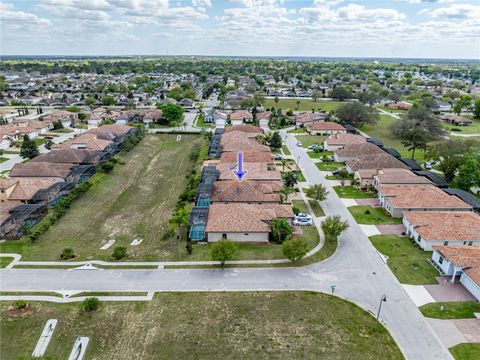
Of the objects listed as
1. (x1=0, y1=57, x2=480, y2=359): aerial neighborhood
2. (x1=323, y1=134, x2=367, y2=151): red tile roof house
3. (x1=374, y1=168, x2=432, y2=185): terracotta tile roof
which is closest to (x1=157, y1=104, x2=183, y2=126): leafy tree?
(x1=0, y1=57, x2=480, y2=359): aerial neighborhood

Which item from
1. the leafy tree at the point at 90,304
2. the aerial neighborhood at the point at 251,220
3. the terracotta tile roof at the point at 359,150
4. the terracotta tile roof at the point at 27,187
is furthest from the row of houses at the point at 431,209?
the terracotta tile roof at the point at 27,187

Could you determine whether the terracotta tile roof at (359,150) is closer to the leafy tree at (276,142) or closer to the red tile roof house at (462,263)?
the leafy tree at (276,142)

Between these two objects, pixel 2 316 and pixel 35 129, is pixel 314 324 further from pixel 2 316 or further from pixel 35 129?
pixel 35 129

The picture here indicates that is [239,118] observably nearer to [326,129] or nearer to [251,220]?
[326,129]

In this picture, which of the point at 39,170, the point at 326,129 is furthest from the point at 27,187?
the point at 326,129

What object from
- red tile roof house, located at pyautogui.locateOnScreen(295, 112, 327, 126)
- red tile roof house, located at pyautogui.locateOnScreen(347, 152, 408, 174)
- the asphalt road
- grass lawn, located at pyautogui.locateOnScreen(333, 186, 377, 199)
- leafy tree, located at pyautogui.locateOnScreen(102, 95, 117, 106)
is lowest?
the asphalt road

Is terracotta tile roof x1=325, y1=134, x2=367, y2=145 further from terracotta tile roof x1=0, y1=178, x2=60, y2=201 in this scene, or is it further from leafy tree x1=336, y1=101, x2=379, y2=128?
terracotta tile roof x1=0, y1=178, x2=60, y2=201

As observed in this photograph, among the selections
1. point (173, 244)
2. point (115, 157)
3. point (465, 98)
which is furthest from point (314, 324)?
point (465, 98)
